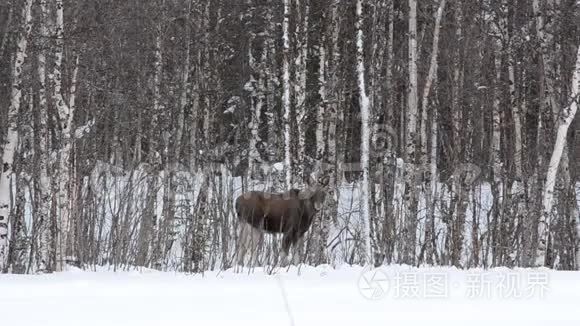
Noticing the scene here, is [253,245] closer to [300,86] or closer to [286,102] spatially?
[286,102]

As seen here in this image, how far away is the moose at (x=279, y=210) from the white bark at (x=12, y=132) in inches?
124

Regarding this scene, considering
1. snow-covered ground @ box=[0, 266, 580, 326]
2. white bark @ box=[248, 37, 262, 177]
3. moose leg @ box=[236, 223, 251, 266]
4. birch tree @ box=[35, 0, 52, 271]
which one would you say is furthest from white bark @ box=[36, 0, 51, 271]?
white bark @ box=[248, 37, 262, 177]

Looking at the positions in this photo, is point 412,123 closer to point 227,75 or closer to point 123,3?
point 123,3

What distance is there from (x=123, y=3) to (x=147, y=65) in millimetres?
2431

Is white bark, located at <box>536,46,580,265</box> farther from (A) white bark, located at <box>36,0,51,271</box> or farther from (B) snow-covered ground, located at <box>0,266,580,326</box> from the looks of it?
(A) white bark, located at <box>36,0,51,271</box>

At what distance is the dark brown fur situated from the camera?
11.5 metres

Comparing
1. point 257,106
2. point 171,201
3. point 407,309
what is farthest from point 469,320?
point 257,106

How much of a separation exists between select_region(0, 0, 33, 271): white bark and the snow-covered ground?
2755 millimetres

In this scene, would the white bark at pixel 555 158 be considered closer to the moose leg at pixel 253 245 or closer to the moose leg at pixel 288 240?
the moose leg at pixel 288 240

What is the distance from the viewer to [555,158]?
10.4 m

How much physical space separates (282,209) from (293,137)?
3406mm

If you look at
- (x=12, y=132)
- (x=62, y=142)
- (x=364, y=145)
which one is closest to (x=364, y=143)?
(x=364, y=145)

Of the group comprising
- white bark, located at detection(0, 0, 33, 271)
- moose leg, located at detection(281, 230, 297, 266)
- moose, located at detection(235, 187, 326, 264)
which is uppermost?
white bark, located at detection(0, 0, 33, 271)

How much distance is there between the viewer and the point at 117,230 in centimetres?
1004
